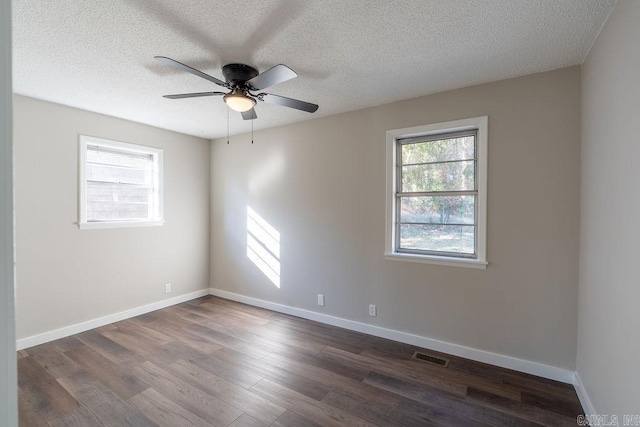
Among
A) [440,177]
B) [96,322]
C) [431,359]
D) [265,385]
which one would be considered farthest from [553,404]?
[96,322]

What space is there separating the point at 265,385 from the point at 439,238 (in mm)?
2132

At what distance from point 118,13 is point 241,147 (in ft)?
8.99

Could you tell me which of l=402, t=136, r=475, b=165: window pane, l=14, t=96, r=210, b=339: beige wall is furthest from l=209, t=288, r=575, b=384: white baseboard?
l=402, t=136, r=475, b=165: window pane

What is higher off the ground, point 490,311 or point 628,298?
point 628,298

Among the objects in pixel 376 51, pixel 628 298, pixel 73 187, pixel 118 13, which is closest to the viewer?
pixel 628 298

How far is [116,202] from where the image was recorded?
3.84 meters

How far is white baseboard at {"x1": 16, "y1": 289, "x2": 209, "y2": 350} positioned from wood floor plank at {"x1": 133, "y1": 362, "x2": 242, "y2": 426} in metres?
1.12

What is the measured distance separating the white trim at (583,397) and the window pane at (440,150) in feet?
6.56

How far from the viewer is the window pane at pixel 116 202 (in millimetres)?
3613

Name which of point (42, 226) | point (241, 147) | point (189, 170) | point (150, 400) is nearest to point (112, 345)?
point (150, 400)

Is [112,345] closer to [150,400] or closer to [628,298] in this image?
[150,400]

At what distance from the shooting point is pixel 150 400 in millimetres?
2201

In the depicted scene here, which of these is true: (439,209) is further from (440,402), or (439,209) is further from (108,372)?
(108,372)

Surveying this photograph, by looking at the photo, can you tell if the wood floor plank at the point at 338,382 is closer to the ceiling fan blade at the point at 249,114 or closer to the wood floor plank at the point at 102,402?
the wood floor plank at the point at 102,402
